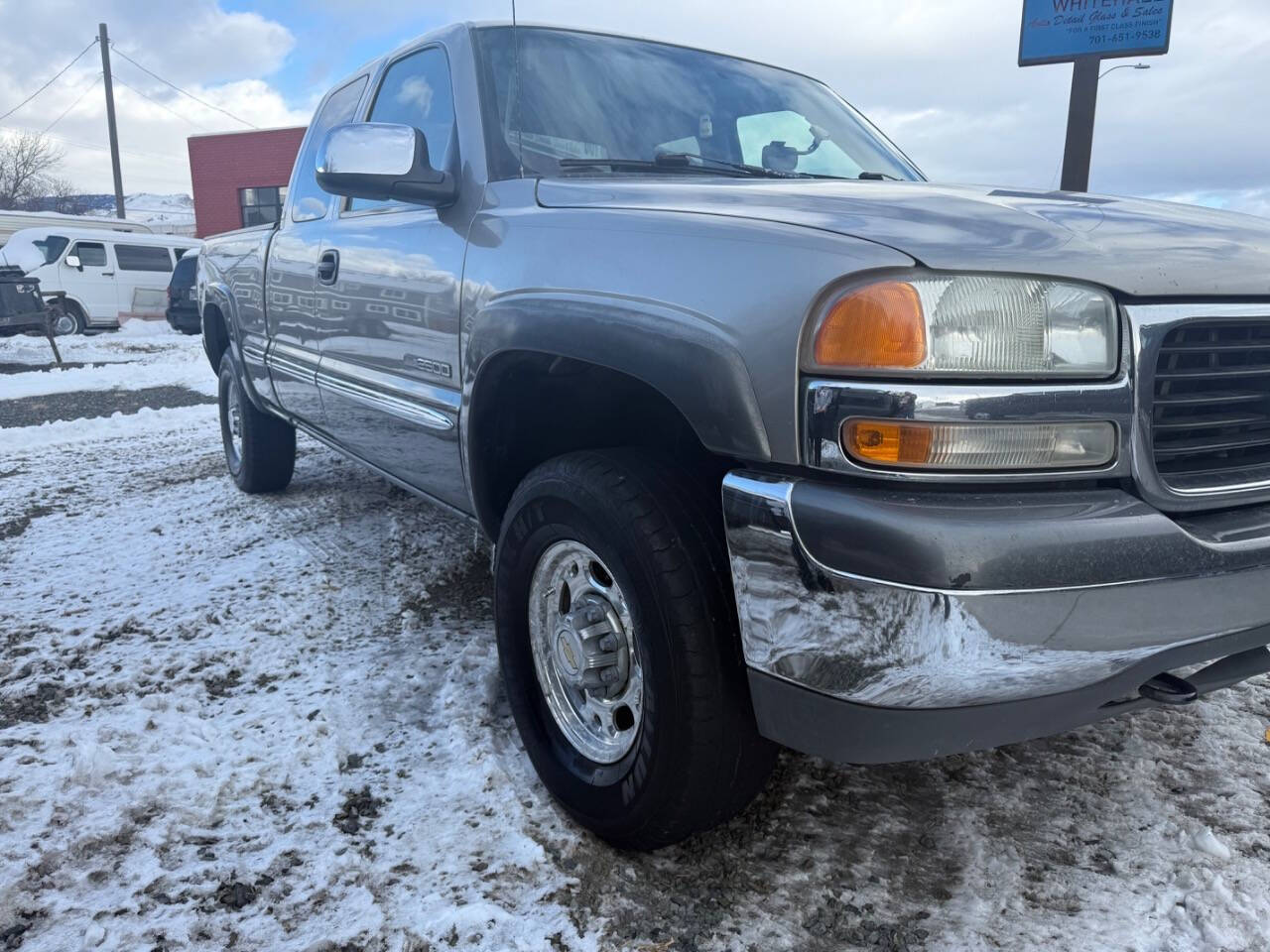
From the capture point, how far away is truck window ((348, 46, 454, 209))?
284 cm

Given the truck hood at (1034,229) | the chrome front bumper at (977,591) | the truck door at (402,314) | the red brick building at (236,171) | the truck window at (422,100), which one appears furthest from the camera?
the red brick building at (236,171)

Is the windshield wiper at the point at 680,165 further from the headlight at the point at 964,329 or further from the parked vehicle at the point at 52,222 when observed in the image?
the parked vehicle at the point at 52,222

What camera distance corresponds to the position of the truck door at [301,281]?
11.8ft

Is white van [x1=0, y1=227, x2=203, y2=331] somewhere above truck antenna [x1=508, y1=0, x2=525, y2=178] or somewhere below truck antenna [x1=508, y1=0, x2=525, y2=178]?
below

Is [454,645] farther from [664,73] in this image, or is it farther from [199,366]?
[199,366]

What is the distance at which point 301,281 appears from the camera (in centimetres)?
365

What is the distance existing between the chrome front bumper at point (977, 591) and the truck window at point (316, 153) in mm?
2831

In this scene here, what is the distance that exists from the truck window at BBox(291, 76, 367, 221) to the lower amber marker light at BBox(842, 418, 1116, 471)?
2.85 metres

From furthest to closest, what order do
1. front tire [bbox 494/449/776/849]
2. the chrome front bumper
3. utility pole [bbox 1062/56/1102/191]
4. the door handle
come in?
utility pole [bbox 1062/56/1102/191] < the door handle < front tire [bbox 494/449/776/849] < the chrome front bumper

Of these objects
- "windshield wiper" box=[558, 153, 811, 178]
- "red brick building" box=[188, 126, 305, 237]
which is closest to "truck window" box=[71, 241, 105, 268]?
"red brick building" box=[188, 126, 305, 237]

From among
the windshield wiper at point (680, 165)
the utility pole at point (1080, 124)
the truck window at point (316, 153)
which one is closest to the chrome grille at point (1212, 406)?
the windshield wiper at point (680, 165)

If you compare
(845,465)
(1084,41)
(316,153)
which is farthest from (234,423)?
(1084,41)

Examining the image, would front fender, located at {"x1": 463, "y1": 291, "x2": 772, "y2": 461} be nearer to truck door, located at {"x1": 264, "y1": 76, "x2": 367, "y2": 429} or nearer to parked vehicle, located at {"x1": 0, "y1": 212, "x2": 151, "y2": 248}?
truck door, located at {"x1": 264, "y1": 76, "x2": 367, "y2": 429}

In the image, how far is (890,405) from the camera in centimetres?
146
